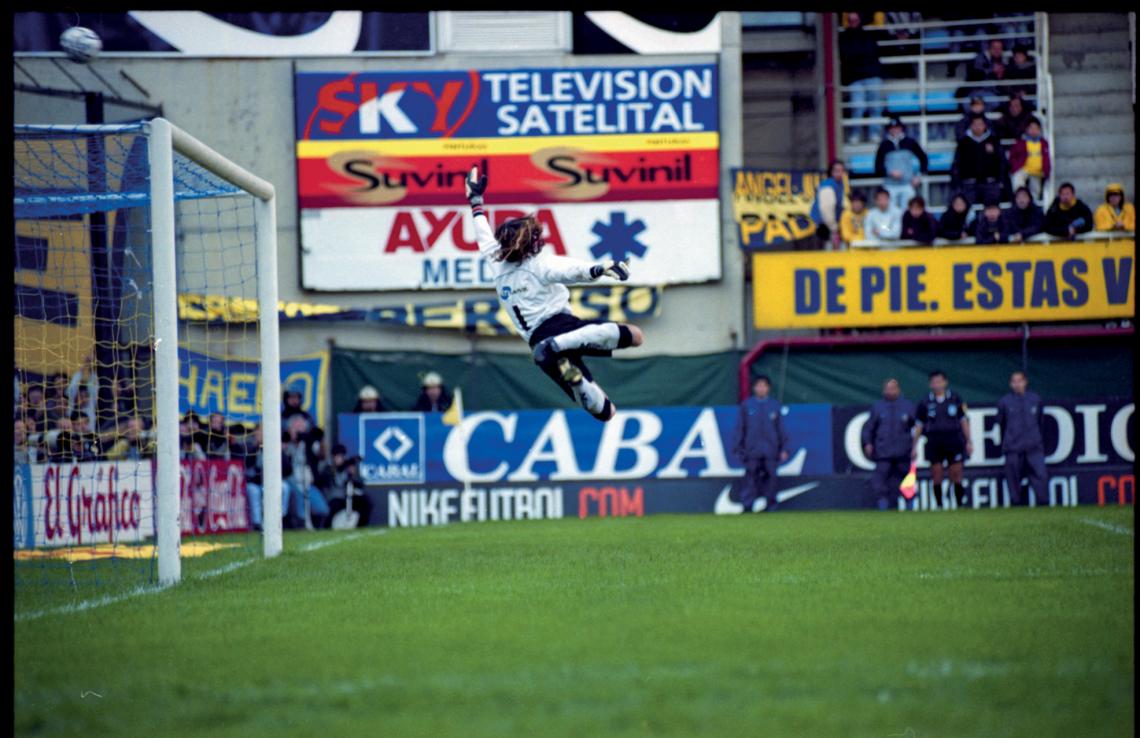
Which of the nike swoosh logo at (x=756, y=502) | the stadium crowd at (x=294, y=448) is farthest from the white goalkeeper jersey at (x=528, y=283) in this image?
the nike swoosh logo at (x=756, y=502)

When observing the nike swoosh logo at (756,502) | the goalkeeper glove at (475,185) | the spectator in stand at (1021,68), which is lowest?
the nike swoosh logo at (756,502)

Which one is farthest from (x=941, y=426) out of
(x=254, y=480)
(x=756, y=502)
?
(x=254, y=480)

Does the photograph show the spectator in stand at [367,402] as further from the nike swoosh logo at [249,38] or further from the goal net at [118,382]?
Answer: the nike swoosh logo at [249,38]

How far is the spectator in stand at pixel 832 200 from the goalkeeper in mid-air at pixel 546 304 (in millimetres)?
10487

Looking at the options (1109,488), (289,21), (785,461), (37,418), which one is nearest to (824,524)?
(785,461)

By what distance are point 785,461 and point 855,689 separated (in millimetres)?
15665

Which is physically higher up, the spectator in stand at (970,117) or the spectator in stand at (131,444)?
the spectator in stand at (970,117)

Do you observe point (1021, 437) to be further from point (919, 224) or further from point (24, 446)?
point (24, 446)

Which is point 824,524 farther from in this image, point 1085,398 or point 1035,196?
point 1035,196

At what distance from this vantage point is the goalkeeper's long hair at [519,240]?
11.1m

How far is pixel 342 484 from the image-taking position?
67.7ft

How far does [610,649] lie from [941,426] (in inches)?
563

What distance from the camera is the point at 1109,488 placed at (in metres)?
20.6

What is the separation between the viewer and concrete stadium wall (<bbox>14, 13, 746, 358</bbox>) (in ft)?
73.7
